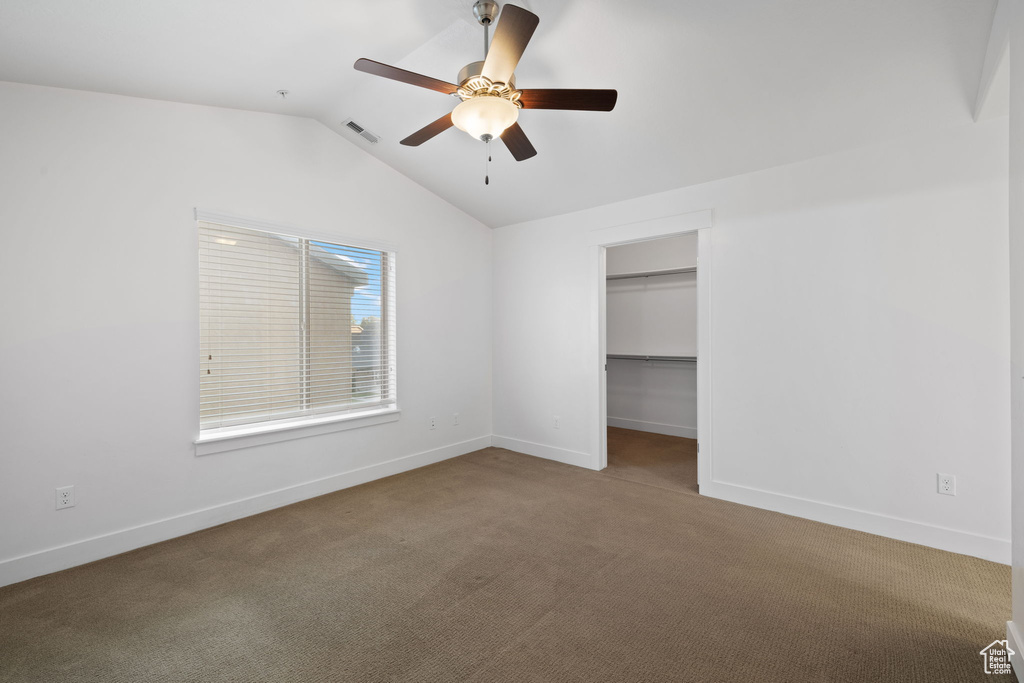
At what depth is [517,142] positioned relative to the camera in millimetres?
2438

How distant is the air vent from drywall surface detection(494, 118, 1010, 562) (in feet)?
7.73

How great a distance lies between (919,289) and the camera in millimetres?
2711

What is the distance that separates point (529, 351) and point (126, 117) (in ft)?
12.0

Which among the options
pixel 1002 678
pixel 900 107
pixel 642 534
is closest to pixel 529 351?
pixel 642 534

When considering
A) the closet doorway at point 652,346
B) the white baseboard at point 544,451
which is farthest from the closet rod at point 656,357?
the white baseboard at point 544,451

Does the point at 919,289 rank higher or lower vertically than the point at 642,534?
higher

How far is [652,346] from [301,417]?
14.2 ft

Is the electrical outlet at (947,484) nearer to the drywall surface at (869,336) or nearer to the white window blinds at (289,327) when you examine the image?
the drywall surface at (869,336)

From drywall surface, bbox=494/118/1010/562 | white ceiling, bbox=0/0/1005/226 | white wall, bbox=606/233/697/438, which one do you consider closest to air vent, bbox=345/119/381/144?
white ceiling, bbox=0/0/1005/226

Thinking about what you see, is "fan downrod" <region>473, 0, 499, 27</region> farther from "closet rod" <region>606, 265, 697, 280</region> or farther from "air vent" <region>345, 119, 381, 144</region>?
"closet rod" <region>606, 265, 697, 280</region>

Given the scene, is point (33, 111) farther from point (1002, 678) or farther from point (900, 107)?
point (1002, 678)

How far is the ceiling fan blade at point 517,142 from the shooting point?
2341mm

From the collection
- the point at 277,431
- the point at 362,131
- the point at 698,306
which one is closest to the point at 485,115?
the point at 362,131

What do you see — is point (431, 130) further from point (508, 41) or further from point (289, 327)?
point (289, 327)
